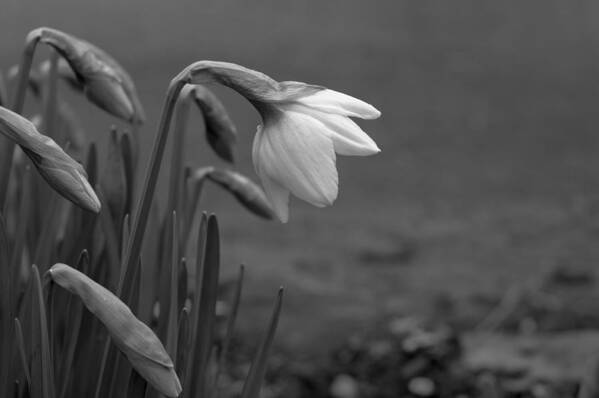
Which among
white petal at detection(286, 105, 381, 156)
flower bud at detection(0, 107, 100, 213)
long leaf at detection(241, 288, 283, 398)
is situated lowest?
long leaf at detection(241, 288, 283, 398)

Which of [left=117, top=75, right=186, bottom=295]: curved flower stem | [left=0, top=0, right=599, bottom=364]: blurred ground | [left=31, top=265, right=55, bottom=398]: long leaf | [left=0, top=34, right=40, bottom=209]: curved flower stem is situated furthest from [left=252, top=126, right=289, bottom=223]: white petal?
[left=0, top=0, right=599, bottom=364]: blurred ground

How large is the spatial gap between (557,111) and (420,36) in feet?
5.48

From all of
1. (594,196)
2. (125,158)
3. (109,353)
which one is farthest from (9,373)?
(594,196)

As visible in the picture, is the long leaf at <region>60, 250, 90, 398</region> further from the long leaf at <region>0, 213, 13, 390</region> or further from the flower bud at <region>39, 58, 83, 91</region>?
the flower bud at <region>39, 58, 83, 91</region>

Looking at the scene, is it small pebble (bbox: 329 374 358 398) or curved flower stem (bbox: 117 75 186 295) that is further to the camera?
small pebble (bbox: 329 374 358 398)

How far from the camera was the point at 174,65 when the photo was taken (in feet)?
19.2

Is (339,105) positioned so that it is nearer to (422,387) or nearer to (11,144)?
(11,144)

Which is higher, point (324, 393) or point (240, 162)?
point (240, 162)

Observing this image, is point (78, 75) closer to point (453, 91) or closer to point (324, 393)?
point (324, 393)

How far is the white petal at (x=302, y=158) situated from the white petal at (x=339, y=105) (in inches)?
0.8

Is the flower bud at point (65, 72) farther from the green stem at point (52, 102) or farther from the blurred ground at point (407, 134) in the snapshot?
the blurred ground at point (407, 134)

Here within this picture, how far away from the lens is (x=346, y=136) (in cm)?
105

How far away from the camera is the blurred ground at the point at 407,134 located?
3236 millimetres

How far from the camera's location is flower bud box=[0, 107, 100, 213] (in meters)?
1.02
